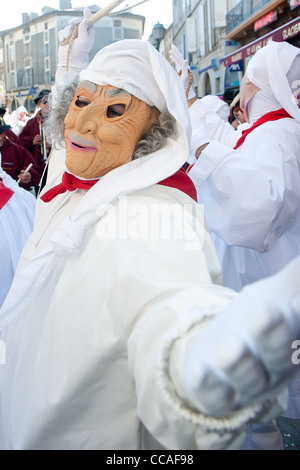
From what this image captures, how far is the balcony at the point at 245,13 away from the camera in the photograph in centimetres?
1523

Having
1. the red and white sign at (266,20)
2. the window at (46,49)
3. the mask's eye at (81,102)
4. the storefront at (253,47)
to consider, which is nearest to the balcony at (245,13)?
the red and white sign at (266,20)

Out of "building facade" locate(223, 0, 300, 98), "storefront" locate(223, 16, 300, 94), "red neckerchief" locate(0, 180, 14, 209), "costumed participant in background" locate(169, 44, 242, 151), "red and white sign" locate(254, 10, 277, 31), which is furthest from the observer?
"red and white sign" locate(254, 10, 277, 31)

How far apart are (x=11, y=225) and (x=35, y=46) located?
156 feet

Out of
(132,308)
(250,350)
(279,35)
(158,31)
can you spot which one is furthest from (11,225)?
(158,31)

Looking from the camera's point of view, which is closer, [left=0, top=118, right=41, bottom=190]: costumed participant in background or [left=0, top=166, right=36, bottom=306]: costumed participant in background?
[left=0, top=166, right=36, bottom=306]: costumed participant in background

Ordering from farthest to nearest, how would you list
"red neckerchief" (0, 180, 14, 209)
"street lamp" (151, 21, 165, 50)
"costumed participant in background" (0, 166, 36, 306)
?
A: "street lamp" (151, 21, 165, 50)
"red neckerchief" (0, 180, 14, 209)
"costumed participant in background" (0, 166, 36, 306)

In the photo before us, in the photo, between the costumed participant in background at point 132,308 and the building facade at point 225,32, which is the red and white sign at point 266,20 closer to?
the building facade at point 225,32

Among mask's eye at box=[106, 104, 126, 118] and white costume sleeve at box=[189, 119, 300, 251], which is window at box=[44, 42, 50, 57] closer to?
white costume sleeve at box=[189, 119, 300, 251]

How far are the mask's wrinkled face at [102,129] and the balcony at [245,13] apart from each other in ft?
47.2

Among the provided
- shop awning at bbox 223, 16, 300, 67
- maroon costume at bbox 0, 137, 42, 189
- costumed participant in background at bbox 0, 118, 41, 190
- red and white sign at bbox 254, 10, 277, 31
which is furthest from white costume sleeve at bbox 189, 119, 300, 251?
red and white sign at bbox 254, 10, 277, 31

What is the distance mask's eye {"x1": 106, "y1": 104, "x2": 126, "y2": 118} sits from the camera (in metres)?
1.70

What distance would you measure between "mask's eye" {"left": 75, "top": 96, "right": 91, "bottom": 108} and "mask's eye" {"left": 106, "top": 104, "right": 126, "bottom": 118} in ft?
0.30

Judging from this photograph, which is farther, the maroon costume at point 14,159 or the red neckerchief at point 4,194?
the maroon costume at point 14,159

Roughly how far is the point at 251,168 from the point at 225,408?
160 centimetres
